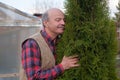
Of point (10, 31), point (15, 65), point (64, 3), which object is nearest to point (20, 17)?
point (10, 31)

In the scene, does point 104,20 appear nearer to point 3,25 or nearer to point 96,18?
point 96,18

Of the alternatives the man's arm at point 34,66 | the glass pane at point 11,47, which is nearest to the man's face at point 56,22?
the man's arm at point 34,66

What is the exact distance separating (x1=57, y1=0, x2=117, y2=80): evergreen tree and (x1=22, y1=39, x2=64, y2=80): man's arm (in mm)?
103

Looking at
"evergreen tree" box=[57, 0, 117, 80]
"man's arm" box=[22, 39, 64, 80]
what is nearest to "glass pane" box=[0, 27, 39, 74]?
"man's arm" box=[22, 39, 64, 80]

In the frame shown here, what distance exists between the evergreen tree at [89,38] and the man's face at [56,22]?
58mm

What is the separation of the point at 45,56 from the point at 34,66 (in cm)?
14

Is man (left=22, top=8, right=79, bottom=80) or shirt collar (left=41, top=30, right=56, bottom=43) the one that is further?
shirt collar (left=41, top=30, right=56, bottom=43)

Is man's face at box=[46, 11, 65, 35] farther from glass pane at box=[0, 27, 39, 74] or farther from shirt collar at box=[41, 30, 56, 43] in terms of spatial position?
glass pane at box=[0, 27, 39, 74]

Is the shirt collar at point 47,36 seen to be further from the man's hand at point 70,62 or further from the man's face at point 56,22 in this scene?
the man's hand at point 70,62

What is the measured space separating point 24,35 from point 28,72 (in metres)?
4.68

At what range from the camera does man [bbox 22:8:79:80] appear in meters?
2.89

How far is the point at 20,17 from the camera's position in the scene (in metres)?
7.53

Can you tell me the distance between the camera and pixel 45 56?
295cm

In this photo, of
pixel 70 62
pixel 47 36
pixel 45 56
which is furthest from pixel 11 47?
pixel 70 62
